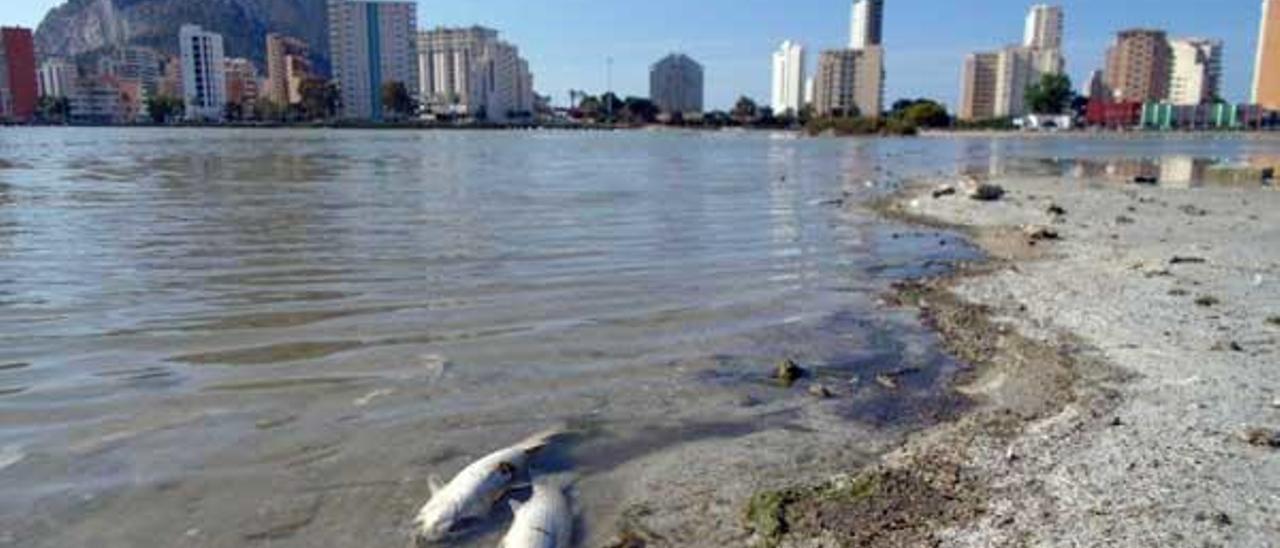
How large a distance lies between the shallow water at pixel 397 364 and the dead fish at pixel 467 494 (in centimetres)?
17

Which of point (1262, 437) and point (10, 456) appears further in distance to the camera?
point (10, 456)

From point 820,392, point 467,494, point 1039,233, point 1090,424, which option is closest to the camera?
point 467,494

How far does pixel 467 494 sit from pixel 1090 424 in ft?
15.2

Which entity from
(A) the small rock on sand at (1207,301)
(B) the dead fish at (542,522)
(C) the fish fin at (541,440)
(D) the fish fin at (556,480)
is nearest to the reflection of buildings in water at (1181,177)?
(A) the small rock on sand at (1207,301)

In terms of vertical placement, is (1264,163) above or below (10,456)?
above

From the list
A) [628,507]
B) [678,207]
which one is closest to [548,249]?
[678,207]

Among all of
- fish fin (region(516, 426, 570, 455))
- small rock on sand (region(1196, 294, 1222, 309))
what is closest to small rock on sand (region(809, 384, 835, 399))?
fish fin (region(516, 426, 570, 455))

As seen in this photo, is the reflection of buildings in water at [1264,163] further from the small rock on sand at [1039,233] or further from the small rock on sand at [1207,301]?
the small rock on sand at [1207,301]

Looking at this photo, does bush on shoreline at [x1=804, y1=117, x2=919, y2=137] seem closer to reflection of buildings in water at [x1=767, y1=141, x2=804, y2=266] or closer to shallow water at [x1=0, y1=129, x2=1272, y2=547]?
reflection of buildings in water at [x1=767, y1=141, x2=804, y2=266]

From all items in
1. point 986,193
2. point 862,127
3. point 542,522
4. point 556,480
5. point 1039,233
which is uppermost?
point 862,127

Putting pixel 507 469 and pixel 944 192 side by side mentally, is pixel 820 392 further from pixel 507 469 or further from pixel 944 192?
pixel 944 192

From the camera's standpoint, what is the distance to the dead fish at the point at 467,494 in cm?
525

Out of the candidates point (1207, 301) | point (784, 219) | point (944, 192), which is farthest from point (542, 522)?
point (944, 192)

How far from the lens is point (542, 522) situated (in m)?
5.17
